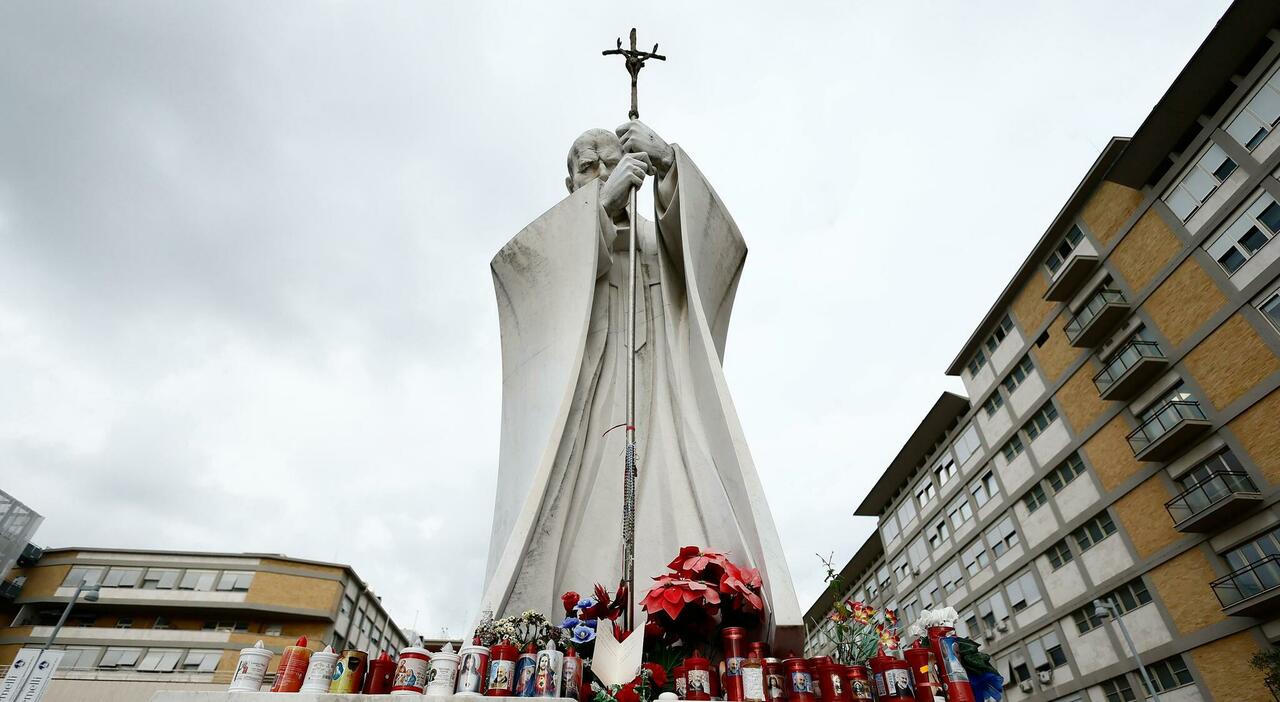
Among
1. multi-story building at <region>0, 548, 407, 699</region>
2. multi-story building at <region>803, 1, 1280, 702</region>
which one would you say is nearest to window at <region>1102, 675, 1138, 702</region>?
multi-story building at <region>803, 1, 1280, 702</region>

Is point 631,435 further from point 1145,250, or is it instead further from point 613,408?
point 1145,250

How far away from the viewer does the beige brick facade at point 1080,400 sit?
16.9 meters

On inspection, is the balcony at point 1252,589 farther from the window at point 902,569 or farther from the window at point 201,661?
the window at point 201,661

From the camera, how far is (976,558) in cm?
2200

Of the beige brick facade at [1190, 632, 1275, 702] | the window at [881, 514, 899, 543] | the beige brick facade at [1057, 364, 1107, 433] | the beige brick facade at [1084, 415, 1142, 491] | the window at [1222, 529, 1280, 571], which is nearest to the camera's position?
the beige brick facade at [1190, 632, 1275, 702]

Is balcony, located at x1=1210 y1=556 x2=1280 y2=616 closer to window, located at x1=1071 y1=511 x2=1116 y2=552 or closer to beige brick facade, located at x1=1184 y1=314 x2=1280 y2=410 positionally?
beige brick facade, located at x1=1184 y1=314 x2=1280 y2=410

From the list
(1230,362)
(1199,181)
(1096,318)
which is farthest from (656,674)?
(1096,318)

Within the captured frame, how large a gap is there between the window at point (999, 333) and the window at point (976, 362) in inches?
16.5

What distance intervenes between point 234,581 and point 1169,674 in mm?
33099

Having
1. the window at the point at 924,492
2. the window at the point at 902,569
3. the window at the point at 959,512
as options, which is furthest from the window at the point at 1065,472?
the window at the point at 902,569

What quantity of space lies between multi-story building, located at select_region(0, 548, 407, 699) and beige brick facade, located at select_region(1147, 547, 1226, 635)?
82.5 ft

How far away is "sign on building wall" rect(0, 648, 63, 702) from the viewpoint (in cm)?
763

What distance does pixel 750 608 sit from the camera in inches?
120

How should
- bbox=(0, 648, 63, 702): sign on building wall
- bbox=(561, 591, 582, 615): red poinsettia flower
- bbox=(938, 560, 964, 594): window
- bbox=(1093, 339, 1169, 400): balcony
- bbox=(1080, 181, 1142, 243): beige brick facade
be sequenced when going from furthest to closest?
bbox=(938, 560, 964, 594): window < bbox=(1080, 181, 1142, 243): beige brick facade < bbox=(1093, 339, 1169, 400): balcony < bbox=(0, 648, 63, 702): sign on building wall < bbox=(561, 591, 582, 615): red poinsettia flower
